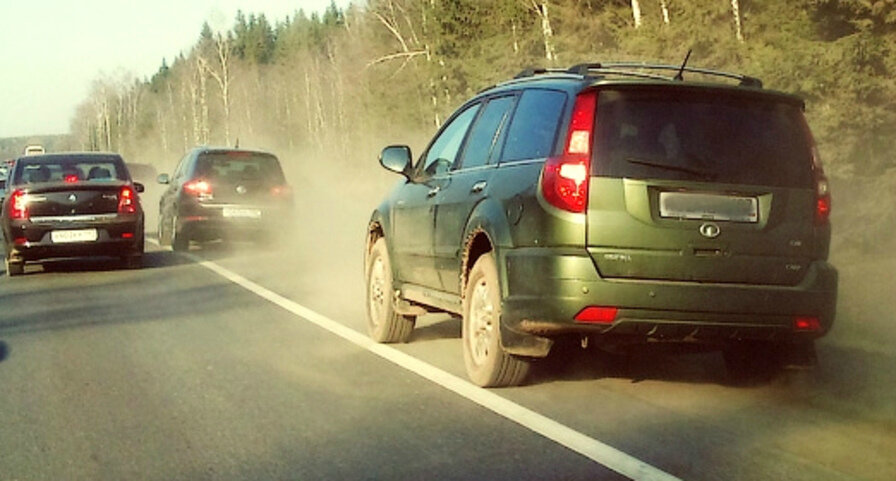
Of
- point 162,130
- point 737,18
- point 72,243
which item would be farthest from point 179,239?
point 162,130

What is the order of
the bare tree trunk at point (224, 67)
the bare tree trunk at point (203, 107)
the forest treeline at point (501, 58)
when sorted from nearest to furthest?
1. the forest treeline at point (501, 58)
2. the bare tree trunk at point (224, 67)
3. the bare tree trunk at point (203, 107)

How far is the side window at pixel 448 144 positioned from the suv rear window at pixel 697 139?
2.01 m

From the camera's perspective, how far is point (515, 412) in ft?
22.5

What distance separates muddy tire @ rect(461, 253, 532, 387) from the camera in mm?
7438

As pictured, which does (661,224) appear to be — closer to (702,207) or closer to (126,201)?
(702,207)

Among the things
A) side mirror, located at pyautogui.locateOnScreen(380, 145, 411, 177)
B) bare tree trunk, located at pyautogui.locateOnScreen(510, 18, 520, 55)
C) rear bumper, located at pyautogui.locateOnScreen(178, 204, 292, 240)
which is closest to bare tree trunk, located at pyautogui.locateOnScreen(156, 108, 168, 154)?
bare tree trunk, located at pyautogui.locateOnScreen(510, 18, 520, 55)

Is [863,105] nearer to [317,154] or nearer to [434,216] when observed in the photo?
[434,216]

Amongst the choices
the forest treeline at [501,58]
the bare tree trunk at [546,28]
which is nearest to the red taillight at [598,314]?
the forest treeline at [501,58]

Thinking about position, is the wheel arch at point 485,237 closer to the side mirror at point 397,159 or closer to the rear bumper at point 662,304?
the rear bumper at point 662,304

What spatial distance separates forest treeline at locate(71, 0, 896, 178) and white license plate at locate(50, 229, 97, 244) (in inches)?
347

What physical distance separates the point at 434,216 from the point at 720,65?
16.7m

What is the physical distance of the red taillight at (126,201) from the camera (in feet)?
57.8

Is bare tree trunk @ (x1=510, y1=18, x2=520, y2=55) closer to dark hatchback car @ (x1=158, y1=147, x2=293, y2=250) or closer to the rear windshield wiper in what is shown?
dark hatchback car @ (x1=158, y1=147, x2=293, y2=250)

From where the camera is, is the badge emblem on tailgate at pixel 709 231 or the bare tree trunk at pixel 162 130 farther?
the bare tree trunk at pixel 162 130
